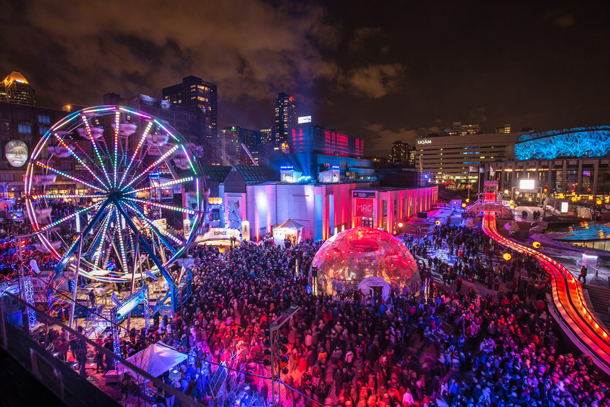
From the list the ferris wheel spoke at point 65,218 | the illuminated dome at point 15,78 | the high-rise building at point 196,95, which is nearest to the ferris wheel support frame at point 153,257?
the ferris wheel spoke at point 65,218

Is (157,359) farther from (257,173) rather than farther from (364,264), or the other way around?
(257,173)

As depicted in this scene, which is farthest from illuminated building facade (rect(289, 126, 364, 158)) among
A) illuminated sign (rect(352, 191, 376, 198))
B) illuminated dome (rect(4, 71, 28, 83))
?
illuminated dome (rect(4, 71, 28, 83))

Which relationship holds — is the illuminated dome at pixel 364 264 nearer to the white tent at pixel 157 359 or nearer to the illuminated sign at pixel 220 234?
the white tent at pixel 157 359

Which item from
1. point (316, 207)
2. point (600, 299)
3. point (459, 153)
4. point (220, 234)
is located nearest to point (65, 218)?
point (220, 234)

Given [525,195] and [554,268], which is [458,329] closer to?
[554,268]

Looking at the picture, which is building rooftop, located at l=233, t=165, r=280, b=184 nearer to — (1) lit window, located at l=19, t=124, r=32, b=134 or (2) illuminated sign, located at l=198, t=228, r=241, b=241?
(2) illuminated sign, located at l=198, t=228, r=241, b=241

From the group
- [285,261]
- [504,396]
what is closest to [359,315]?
[504,396]
